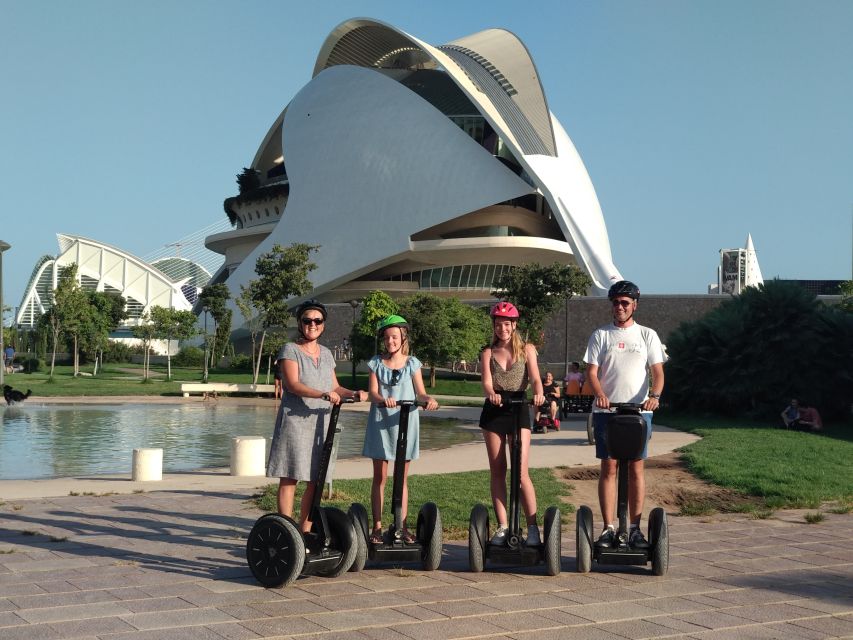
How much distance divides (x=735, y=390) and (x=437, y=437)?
6.40 meters

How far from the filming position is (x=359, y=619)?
15.3 feet

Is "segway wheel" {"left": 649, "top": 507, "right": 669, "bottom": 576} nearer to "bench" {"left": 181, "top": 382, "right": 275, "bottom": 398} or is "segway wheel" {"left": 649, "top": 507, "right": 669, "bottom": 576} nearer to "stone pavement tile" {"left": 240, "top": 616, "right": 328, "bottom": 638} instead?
"stone pavement tile" {"left": 240, "top": 616, "right": 328, "bottom": 638}

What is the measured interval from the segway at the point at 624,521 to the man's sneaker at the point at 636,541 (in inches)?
0.8

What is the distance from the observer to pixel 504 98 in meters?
56.5

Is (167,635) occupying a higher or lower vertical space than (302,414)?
lower

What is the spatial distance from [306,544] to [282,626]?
1072mm

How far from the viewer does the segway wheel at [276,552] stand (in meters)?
5.28

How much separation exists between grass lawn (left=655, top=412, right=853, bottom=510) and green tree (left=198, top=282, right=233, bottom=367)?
37737 millimetres

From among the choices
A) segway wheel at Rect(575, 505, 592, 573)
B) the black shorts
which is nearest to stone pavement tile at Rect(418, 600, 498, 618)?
segway wheel at Rect(575, 505, 592, 573)

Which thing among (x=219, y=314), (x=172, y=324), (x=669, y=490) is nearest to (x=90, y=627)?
(x=669, y=490)

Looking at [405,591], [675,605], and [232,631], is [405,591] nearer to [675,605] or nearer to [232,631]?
[232,631]

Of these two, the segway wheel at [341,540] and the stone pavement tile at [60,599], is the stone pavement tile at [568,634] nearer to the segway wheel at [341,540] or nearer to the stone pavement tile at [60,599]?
the segway wheel at [341,540]

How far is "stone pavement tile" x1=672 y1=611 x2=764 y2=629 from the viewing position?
4625 millimetres

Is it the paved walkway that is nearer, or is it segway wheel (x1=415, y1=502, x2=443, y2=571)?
the paved walkway
